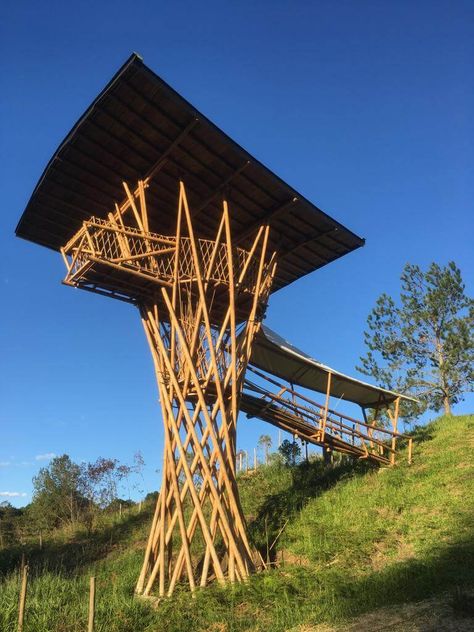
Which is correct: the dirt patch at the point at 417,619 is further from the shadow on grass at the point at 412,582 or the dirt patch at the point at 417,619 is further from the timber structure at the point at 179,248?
the timber structure at the point at 179,248

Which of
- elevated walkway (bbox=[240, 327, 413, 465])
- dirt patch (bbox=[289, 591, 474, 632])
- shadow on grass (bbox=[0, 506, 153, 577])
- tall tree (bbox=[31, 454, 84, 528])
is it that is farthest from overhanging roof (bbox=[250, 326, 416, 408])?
tall tree (bbox=[31, 454, 84, 528])

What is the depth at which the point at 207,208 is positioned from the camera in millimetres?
12398

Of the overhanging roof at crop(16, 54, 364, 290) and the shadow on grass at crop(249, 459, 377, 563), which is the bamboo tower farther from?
the shadow on grass at crop(249, 459, 377, 563)

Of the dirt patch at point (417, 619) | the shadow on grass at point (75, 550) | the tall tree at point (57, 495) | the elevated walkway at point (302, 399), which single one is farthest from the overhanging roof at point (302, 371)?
the tall tree at point (57, 495)

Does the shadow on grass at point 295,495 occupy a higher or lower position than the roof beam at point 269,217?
lower

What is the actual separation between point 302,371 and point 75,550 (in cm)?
1027

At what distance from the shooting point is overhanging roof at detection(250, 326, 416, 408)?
14266 millimetres

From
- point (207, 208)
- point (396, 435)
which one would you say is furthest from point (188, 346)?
point (396, 435)

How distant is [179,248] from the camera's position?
10789mm

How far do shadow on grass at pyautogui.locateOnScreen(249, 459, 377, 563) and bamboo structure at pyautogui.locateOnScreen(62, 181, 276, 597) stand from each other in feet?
4.16

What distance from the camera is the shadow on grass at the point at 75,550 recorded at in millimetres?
16328

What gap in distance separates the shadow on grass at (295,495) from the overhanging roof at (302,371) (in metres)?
2.32

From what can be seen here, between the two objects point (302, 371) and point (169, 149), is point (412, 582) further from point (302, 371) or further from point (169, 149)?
point (169, 149)

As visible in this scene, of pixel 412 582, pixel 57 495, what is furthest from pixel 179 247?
pixel 57 495
